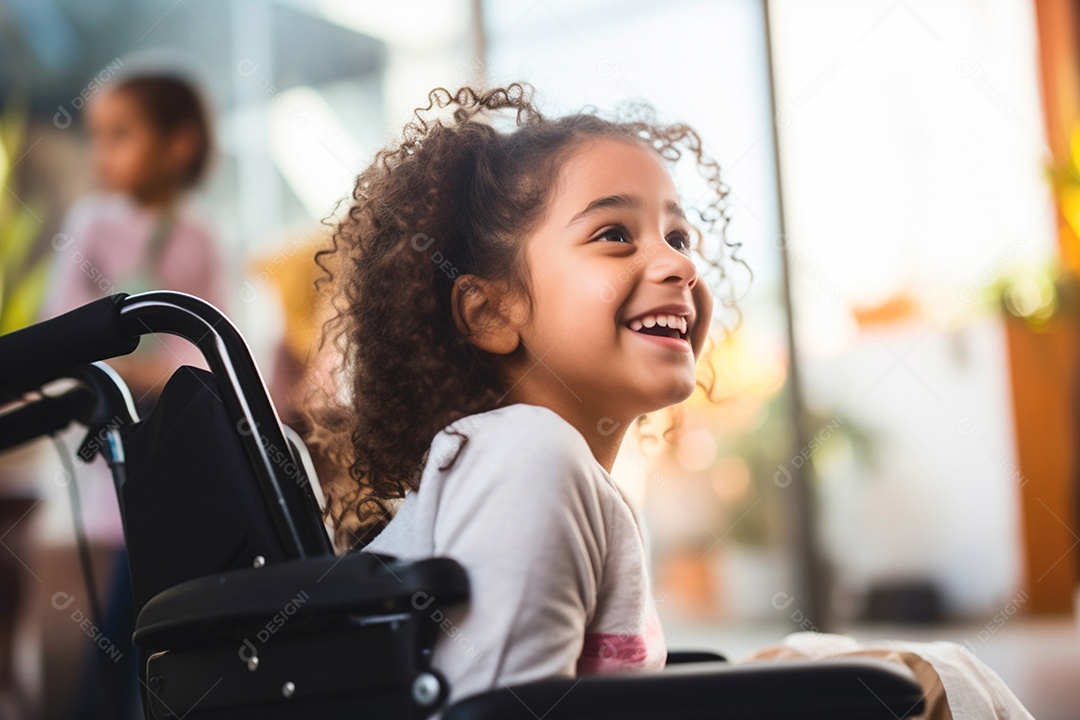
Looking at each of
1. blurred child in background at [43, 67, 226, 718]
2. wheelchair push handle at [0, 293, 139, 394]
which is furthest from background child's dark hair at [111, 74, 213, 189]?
wheelchair push handle at [0, 293, 139, 394]

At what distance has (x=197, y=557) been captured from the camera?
86 cm

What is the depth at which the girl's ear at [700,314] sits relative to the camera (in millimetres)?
999

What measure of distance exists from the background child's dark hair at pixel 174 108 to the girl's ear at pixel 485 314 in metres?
1.60

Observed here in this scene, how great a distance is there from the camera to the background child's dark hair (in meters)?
2.37

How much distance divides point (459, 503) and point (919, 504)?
376 centimetres

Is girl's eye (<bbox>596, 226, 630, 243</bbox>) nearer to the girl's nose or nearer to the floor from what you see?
the girl's nose

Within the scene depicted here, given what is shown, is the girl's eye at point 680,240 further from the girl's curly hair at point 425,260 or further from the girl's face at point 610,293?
the girl's curly hair at point 425,260

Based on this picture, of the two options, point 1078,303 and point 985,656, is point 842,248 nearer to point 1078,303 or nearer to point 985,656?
point 1078,303

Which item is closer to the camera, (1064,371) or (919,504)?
(919,504)

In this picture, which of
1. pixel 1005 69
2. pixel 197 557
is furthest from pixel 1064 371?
pixel 197 557

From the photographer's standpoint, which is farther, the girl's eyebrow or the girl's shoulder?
the girl's eyebrow

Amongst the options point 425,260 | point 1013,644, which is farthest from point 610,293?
point 1013,644

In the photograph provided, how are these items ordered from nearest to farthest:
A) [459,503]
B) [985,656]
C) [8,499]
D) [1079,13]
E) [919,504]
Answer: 1. [459,503]
2. [8,499]
3. [985,656]
4. [919,504]
5. [1079,13]

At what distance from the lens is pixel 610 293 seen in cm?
90
